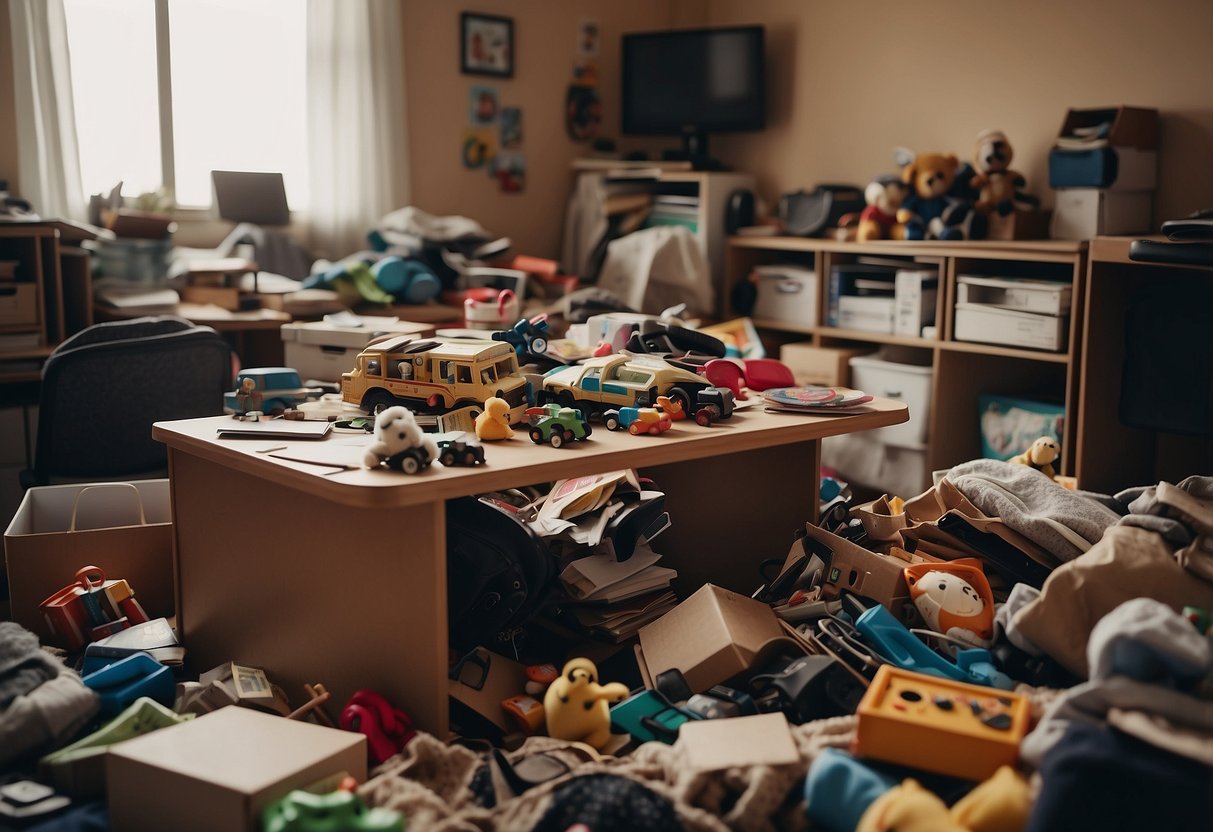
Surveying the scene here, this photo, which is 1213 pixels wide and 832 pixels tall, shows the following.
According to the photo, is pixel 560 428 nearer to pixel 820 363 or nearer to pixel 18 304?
pixel 18 304

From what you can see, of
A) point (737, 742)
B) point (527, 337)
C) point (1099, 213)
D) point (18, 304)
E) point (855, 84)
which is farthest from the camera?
point (855, 84)

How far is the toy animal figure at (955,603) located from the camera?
1.93 meters

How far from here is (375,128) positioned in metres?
4.30

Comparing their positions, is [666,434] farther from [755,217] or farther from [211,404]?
[755,217]

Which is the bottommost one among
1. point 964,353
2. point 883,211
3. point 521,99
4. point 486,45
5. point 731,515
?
point 731,515

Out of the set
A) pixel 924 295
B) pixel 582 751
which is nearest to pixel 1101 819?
pixel 582 751

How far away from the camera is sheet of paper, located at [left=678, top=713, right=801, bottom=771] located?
150 cm

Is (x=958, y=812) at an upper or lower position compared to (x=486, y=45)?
lower

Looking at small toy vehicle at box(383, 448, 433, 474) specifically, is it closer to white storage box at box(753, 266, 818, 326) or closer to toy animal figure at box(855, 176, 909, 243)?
toy animal figure at box(855, 176, 909, 243)

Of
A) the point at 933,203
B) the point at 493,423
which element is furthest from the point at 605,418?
the point at 933,203

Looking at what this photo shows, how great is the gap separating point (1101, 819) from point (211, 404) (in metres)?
2.09

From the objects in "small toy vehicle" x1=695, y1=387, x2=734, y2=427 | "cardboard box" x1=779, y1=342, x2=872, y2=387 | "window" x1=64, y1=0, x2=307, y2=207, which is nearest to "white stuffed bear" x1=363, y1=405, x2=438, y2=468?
"small toy vehicle" x1=695, y1=387, x2=734, y2=427

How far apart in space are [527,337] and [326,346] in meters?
0.66

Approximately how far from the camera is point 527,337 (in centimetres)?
221
